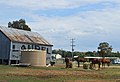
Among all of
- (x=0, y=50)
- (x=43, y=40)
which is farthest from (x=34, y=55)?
(x=43, y=40)

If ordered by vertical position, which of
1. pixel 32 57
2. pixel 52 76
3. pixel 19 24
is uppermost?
pixel 19 24

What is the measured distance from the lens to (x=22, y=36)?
82.7 metres

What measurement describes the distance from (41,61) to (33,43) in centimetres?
1479

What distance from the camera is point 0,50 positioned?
7938 cm

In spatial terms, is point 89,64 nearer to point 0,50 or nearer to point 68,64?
point 68,64

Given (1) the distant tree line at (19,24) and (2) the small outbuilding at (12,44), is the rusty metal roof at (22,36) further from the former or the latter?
(1) the distant tree line at (19,24)

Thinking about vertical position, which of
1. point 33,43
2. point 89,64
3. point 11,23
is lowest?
point 89,64

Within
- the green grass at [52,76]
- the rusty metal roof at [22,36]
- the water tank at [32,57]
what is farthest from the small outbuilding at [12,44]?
the green grass at [52,76]

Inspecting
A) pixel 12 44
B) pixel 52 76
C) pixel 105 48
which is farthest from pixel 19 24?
pixel 52 76

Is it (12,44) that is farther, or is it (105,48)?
(105,48)

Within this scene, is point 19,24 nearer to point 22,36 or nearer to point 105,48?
point 22,36

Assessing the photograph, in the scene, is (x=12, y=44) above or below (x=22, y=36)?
below

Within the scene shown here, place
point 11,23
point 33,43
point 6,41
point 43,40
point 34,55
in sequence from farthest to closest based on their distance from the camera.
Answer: point 11,23 < point 43,40 < point 33,43 < point 6,41 < point 34,55

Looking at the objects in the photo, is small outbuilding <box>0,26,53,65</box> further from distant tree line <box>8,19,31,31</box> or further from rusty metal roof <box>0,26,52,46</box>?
distant tree line <box>8,19,31,31</box>
